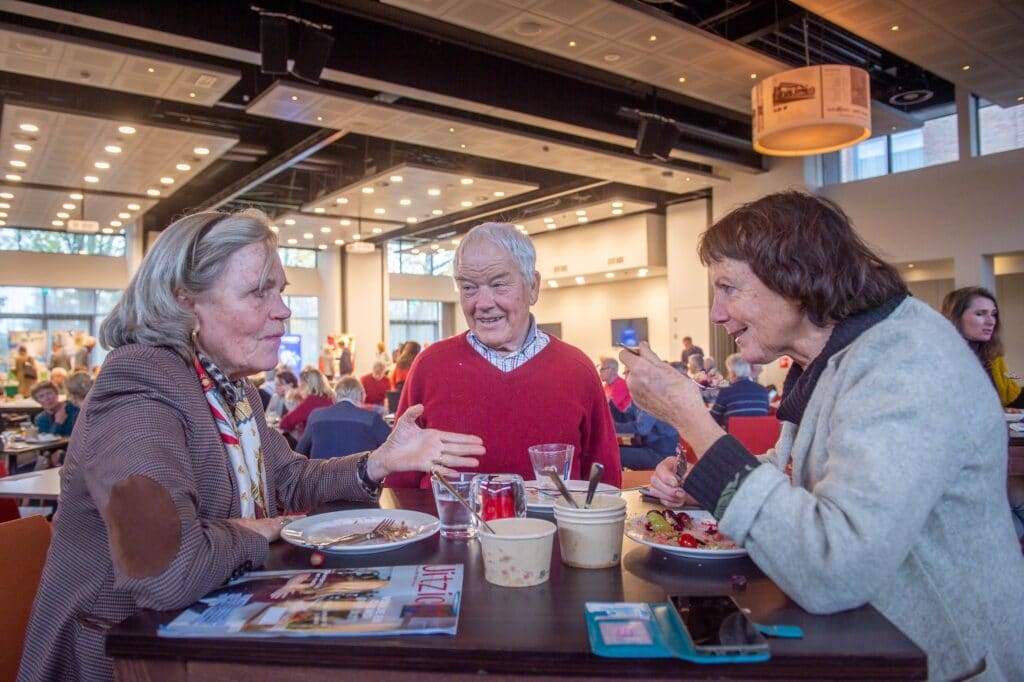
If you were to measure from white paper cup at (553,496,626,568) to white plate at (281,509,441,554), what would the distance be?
289mm

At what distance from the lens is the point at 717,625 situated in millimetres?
848

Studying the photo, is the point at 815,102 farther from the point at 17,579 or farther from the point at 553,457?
the point at 17,579

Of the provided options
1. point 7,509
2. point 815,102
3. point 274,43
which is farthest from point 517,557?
point 274,43

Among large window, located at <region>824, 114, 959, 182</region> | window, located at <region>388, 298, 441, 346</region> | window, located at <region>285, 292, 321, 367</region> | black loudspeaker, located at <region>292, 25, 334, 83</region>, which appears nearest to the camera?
black loudspeaker, located at <region>292, 25, 334, 83</region>

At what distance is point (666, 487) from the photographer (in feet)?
5.09

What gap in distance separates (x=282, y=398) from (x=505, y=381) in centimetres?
690

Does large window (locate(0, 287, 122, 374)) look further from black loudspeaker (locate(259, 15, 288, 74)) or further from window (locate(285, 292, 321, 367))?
black loudspeaker (locate(259, 15, 288, 74))

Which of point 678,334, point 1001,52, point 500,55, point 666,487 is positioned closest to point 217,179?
point 500,55

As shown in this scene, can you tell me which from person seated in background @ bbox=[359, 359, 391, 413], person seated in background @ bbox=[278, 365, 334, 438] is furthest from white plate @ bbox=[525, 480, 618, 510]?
person seated in background @ bbox=[359, 359, 391, 413]

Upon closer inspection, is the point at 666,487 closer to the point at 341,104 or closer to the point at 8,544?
the point at 8,544

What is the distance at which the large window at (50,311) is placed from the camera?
14.7m

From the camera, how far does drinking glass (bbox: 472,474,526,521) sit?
4.22 feet

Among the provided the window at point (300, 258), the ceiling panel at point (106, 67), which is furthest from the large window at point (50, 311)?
the ceiling panel at point (106, 67)

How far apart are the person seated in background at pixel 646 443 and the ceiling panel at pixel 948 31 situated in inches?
148
